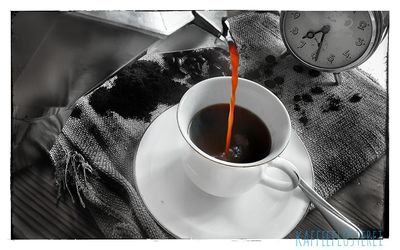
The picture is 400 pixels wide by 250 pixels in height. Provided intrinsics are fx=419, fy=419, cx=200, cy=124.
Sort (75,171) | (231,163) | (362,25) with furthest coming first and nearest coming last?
(362,25) < (75,171) < (231,163)

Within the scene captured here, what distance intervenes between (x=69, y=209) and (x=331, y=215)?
0.40 metres

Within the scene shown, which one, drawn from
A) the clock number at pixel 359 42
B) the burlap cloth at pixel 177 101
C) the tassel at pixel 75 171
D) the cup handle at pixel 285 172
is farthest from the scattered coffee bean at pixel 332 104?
the tassel at pixel 75 171

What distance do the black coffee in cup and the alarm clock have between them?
0.74 feet

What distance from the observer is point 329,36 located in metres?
0.80

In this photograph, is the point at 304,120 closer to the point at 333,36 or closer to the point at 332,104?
the point at 332,104

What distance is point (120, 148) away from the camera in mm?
684

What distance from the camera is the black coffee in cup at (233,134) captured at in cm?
64

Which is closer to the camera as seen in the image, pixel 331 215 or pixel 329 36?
pixel 331 215

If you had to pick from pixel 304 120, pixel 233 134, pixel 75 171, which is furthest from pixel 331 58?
pixel 75 171

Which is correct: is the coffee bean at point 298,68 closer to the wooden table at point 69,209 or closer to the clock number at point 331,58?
the clock number at point 331,58

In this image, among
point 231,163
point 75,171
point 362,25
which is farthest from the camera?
point 362,25

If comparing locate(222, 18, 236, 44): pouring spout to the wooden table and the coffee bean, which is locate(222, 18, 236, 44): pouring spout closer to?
the coffee bean

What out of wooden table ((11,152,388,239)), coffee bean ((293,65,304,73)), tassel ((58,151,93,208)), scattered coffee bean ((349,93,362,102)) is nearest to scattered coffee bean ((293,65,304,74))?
coffee bean ((293,65,304,73))

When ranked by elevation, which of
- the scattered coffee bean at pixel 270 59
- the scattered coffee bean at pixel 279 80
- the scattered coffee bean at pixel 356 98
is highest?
the scattered coffee bean at pixel 270 59
